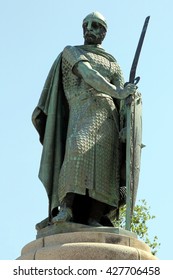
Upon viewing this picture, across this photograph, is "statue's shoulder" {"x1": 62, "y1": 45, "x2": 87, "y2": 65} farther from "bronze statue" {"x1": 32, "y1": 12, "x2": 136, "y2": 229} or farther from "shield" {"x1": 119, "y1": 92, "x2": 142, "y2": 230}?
"shield" {"x1": 119, "y1": 92, "x2": 142, "y2": 230}

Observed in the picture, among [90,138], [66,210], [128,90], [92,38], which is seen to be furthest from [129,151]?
[92,38]

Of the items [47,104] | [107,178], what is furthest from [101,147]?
[47,104]

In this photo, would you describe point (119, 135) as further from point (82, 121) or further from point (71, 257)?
point (71, 257)

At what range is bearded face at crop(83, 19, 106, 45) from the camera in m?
13.1

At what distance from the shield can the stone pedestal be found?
0.64 m

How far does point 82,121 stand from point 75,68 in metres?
0.89

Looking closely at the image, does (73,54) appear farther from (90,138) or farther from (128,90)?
(90,138)

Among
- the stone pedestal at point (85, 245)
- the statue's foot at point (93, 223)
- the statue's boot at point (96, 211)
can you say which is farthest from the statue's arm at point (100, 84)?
the stone pedestal at point (85, 245)

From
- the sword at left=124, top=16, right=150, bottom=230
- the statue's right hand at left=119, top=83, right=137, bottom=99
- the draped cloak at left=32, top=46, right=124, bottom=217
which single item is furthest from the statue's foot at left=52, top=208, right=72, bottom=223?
the statue's right hand at left=119, top=83, right=137, bottom=99

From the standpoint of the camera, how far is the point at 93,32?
13078 millimetres

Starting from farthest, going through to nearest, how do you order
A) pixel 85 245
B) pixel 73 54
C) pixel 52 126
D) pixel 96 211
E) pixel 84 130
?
pixel 73 54 → pixel 52 126 → pixel 84 130 → pixel 96 211 → pixel 85 245

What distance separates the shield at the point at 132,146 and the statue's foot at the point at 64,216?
0.76 metres

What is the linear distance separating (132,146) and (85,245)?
6.37ft
